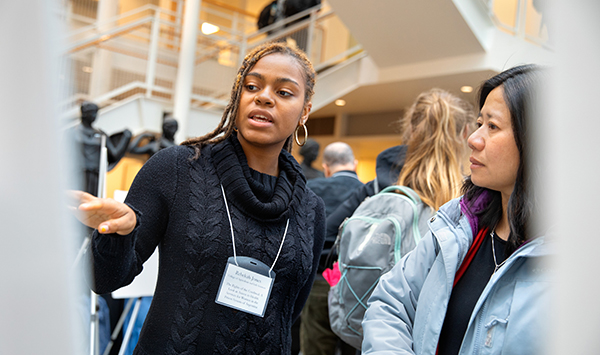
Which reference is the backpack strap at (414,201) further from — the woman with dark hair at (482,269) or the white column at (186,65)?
the white column at (186,65)

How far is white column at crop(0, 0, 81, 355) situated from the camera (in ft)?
0.98

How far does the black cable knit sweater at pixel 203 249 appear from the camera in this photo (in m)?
1.23

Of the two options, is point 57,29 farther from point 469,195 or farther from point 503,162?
point 469,195

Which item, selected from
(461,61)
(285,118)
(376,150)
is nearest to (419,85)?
(461,61)

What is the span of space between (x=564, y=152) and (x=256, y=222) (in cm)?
107

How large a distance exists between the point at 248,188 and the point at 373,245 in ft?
2.44

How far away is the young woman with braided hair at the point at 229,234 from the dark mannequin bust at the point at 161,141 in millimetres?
3890

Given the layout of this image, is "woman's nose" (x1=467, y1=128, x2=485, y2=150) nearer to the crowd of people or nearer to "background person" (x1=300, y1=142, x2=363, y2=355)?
the crowd of people

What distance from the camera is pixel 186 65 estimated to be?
24.4ft

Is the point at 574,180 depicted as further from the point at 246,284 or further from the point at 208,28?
the point at 208,28

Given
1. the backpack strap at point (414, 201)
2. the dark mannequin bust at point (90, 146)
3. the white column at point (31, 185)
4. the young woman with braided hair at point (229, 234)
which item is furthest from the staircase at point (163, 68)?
the white column at point (31, 185)

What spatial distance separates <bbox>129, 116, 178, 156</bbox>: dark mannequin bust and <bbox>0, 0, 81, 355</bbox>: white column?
5.02 meters

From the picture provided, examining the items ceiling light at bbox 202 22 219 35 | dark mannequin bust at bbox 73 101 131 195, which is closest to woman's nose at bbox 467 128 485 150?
dark mannequin bust at bbox 73 101 131 195

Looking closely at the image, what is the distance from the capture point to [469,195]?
129 cm
